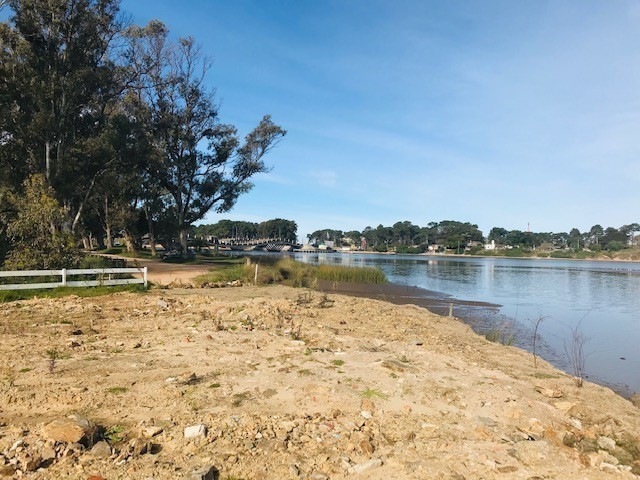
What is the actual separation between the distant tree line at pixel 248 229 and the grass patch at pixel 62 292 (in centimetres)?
17023

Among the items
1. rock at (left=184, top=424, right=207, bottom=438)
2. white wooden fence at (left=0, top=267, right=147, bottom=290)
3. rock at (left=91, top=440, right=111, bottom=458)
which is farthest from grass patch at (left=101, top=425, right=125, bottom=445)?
white wooden fence at (left=0, top=267, right=147, bottom=290)

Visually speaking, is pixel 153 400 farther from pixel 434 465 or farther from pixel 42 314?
pixel 42 314

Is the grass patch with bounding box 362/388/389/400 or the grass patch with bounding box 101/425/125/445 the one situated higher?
the grass patch with bounding box 101/425/125/445

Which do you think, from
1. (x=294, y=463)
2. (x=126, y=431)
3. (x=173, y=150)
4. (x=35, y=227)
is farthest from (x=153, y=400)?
(x=173, y=150)

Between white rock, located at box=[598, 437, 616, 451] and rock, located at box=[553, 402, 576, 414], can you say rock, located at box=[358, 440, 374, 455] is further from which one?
rock, located at box=[553, 402, 576, 414]

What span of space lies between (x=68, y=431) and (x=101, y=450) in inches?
18.1

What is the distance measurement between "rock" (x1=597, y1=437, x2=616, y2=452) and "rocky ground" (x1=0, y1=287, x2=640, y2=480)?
0.02 metres

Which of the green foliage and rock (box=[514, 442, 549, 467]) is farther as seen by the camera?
the green foliage

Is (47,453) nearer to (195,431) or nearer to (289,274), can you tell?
(195,431)

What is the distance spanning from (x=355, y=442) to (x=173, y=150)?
35583 mm

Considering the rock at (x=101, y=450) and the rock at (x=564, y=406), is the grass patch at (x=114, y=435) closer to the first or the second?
the rock at (x=101, y=450)

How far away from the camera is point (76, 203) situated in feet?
116

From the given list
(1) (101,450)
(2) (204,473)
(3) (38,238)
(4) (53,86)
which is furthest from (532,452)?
(4) (53,86)

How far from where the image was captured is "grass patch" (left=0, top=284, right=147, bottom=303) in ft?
47.2
